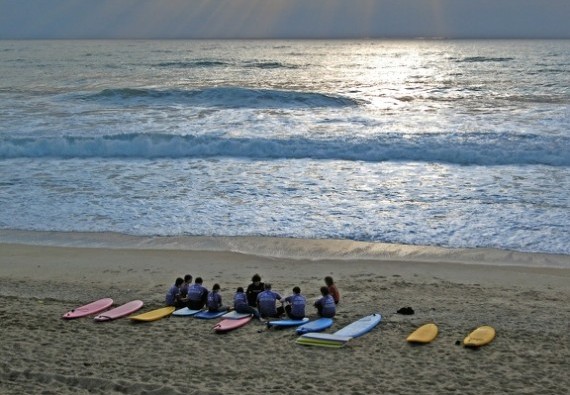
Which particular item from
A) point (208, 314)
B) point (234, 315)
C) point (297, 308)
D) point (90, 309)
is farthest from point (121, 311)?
point (297, 308)

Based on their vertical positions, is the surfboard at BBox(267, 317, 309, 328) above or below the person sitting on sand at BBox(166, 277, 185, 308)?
below

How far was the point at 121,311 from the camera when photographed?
9.37 meters

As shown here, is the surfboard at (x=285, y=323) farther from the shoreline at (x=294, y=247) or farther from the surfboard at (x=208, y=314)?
the shoreline at (x=294, y=247)

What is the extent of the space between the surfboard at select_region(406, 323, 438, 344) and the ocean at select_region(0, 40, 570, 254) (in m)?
4.17

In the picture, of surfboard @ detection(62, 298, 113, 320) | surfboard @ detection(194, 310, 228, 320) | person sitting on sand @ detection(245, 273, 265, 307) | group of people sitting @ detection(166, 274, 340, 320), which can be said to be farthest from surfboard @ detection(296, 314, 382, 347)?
surfboard @ detection(62, 298, 113, 320)

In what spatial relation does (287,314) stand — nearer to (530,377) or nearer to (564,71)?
(530,377)

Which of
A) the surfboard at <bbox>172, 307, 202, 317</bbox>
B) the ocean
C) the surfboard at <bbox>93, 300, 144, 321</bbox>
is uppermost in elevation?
the ocean

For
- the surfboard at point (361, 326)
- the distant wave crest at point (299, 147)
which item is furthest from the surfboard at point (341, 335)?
the distant wave crest at point (299, 147)

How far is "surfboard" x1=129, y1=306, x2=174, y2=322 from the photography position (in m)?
9.10

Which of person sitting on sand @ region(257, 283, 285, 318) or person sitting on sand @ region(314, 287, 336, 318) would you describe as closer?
person sitting on sand @ region(314, 287, 336, 318)

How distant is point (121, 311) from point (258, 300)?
6.04ft

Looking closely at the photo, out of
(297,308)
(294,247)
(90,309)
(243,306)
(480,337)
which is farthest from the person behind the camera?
(294,247)

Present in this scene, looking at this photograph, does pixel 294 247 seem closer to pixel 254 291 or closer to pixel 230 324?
pixel 254 291

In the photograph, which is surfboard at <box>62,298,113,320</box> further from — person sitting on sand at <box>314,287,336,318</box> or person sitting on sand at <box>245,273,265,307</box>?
person sitting on sand at <box>314,287,336,318</box>
